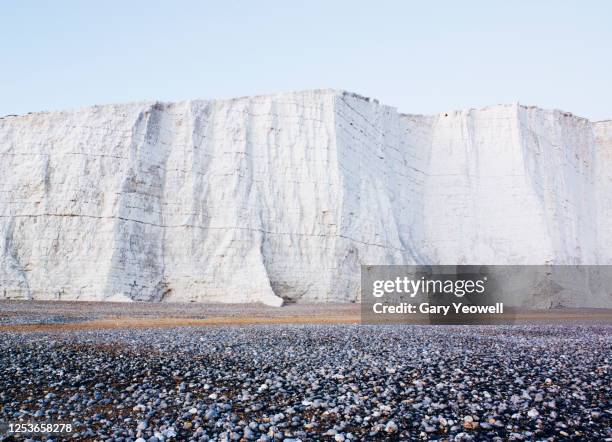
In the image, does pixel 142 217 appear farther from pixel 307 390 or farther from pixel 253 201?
pixel 307 390

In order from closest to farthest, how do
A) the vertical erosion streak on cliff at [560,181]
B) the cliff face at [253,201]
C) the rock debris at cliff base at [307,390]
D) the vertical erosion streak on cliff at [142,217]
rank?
the rock debris at cliff base at [307,390], the vertical erosion streak on cliff at [142,217], the cliff face at [253,201], the vertical erosion streak on cliff at [560,181]

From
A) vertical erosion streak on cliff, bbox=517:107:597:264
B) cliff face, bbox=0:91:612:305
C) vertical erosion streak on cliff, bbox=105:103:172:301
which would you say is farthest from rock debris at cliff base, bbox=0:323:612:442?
vertical erosion streak on cliff, bbox=517:107:597:264

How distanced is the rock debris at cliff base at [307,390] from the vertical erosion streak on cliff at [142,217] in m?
16.6

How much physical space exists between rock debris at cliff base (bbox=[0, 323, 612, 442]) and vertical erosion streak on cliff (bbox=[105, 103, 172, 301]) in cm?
1656

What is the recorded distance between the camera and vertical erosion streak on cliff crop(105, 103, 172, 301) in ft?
89.7

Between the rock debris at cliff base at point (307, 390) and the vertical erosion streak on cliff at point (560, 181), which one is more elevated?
the vertical erosion streak on cliff at point (560, 181)

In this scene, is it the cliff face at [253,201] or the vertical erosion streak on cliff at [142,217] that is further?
the cliff face at [253,201]

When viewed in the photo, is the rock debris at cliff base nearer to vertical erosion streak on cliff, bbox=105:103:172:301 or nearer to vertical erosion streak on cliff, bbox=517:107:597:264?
vertical erosion streak on cliff, bbox=105:103:172:301

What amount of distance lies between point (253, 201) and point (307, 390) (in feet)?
80.9

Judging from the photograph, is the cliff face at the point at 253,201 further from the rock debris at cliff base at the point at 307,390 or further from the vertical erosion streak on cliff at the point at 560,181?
the rock debris at cliff base at the point at 307,390

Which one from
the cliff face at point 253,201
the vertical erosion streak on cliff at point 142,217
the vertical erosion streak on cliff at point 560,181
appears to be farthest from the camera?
the vertical erosion streak on cliff at point 560,181

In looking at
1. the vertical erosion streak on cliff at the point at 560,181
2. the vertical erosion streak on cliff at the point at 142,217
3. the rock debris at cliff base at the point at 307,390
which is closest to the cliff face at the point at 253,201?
the vertical erosion streak on cliff at the point at 142,217

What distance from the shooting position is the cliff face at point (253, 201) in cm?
2823

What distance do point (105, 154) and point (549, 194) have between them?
31.4 metres
